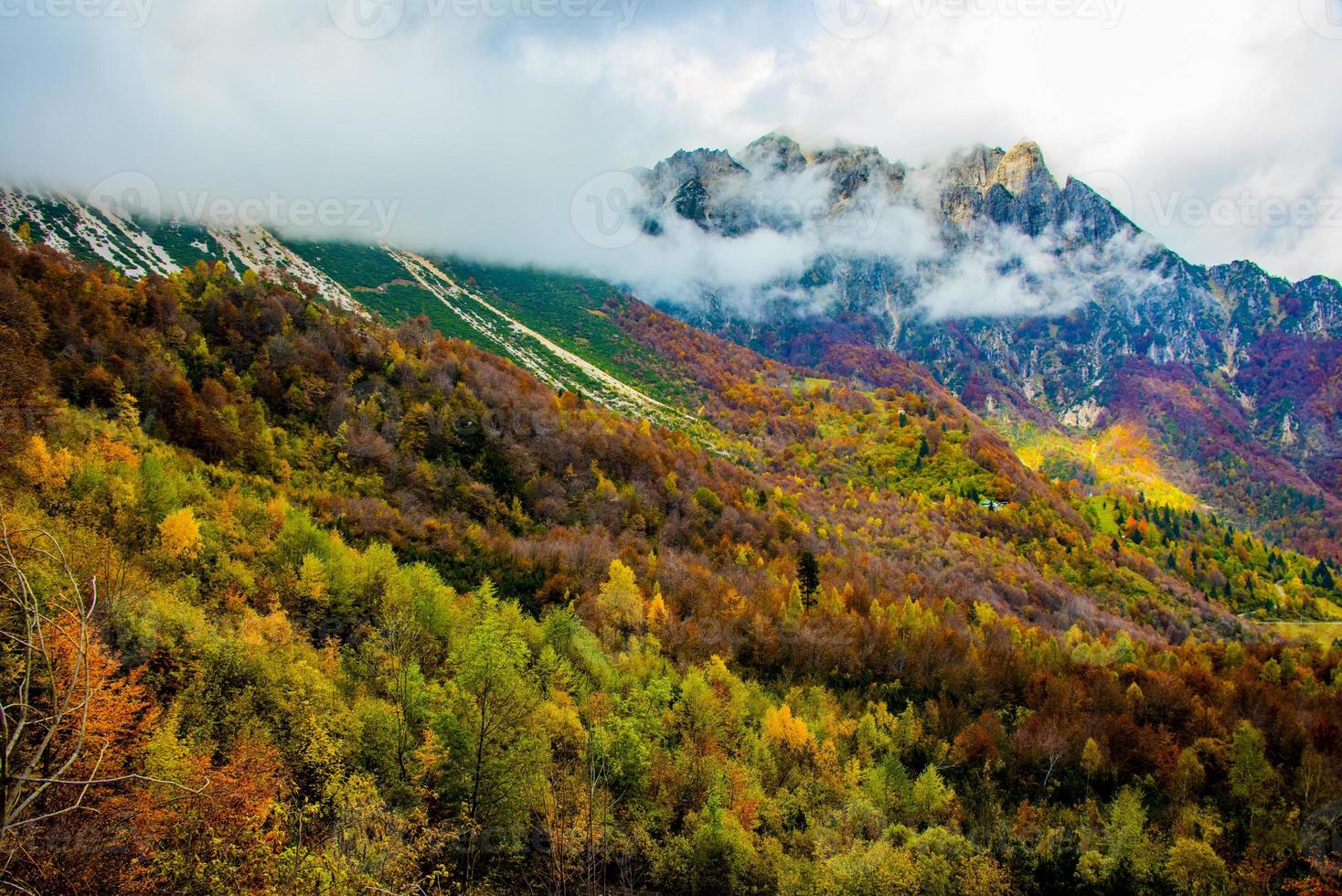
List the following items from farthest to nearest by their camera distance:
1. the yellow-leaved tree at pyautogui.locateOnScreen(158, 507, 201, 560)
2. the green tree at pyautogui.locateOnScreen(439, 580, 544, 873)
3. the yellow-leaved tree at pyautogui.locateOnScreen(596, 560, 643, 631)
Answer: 1. the yellow-leaved tree at pyautogui.locateOnScreen(596, 560, 643, 631)
2. the yellow-leaved tree at pyautogui.locateOnScreen(158, 507, 201, 560)
3. the green tree at pyautogui.locateOnScreen(439, 580, 544, 873)

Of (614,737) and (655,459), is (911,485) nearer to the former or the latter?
(655,459)

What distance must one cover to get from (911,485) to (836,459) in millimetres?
19960

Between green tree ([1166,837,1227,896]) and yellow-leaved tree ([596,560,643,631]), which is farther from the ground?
green tree ([1166,837,1227,896])

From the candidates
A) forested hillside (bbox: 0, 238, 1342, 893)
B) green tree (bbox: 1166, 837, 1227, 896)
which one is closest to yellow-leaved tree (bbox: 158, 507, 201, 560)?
forested hillside (bbox: 0, 238, 1342, 893)

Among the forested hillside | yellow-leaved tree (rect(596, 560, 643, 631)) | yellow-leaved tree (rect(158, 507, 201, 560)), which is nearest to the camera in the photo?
the forested hillside

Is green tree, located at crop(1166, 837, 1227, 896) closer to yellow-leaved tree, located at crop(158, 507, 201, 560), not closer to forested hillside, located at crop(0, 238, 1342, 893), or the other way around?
forested hillside, located at crop(0, 238, 1342, 893)

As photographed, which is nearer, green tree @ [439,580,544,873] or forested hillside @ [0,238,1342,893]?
forested hillside @ [0,238,1342,893]

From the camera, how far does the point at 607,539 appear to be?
77.6m

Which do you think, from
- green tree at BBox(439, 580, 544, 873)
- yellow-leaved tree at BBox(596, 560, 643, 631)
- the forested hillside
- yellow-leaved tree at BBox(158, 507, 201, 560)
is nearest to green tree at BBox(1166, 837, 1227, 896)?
the forested hillside

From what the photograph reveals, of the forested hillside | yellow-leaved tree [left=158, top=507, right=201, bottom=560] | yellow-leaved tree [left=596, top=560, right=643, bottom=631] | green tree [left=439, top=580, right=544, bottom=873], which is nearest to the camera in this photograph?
the forested hillside

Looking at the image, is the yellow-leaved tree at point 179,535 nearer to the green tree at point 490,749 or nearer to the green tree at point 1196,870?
the green tree at point 490,749

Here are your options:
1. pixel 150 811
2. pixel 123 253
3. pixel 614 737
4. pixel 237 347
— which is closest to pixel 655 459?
pixel 237 347

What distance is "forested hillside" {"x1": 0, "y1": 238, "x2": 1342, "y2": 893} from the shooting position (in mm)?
22562

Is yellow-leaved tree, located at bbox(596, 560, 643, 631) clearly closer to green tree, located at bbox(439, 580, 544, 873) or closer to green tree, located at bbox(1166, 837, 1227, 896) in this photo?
green tree, located at bbox(439, 580, 544, 873)
